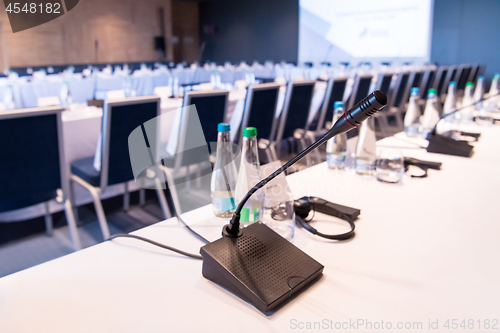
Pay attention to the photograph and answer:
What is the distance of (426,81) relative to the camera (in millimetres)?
5668

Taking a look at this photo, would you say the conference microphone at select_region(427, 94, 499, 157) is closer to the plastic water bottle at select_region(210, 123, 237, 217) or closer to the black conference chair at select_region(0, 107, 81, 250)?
the plastic water bottle at select_region(210, 123, 237, 217)

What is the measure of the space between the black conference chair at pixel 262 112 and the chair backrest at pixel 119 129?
76 centimetres

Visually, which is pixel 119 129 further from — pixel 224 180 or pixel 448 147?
pixel 448 147

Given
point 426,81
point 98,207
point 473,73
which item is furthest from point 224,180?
point 473,73

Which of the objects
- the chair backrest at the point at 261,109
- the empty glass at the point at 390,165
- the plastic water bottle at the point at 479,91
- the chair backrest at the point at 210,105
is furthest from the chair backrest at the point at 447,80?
the empty glass at the point at 390,165

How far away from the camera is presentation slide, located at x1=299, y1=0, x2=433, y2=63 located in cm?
878

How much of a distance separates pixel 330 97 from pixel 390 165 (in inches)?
97.9

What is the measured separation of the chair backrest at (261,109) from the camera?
279cm

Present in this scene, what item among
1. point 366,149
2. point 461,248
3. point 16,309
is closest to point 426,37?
point 366,149

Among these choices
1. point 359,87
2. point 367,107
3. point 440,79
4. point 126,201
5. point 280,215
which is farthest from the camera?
point 440,79

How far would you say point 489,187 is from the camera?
123 centimetres

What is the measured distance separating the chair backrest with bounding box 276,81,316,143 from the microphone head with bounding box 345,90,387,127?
2.57 metres

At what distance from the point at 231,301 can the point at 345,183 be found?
736mm

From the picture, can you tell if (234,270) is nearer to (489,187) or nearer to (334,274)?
(334,274)
